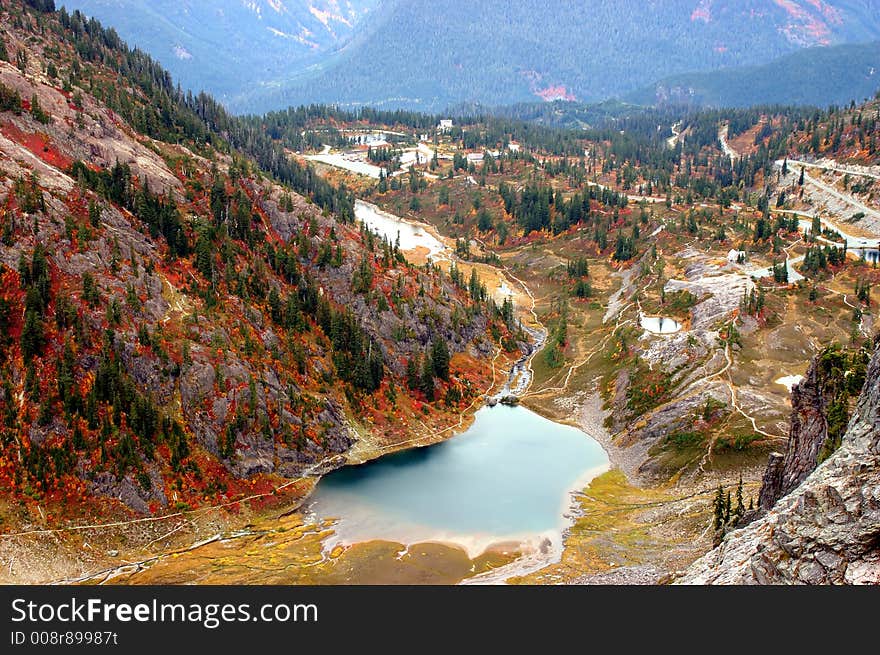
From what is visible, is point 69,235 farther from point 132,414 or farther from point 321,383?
point 321,383

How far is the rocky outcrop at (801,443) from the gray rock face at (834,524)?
11.3 meters

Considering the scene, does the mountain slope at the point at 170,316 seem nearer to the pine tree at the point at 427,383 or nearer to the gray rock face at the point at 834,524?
the pine tree at the point at 427,383

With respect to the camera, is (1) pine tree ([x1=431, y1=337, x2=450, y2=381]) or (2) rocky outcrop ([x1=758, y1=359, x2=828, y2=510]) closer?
(2) rocky outcrop ([x1=758, y1=359, x2=828, y2=510])

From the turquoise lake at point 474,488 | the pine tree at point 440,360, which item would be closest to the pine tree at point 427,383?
the pine tree at point 440,360

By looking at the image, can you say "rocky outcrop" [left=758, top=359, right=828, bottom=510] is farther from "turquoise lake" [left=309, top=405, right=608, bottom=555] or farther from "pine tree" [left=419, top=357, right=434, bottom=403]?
"pine tree" [left=419, top=357, right=434, bottom=403]

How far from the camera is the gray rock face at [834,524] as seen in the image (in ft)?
155

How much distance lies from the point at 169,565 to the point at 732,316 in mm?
107365

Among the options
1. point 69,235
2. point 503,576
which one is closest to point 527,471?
point 503,576

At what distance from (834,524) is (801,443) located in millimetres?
21522

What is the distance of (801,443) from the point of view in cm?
6931

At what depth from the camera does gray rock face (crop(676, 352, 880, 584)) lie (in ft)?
155

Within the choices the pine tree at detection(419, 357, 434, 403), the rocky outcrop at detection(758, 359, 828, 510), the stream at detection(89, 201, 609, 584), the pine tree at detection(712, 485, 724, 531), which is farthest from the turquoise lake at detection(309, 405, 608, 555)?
the rocky outcrop at detection(758, 359, 828, 510)

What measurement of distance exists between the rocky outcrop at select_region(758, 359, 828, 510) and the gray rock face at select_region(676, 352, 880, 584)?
1133 cm

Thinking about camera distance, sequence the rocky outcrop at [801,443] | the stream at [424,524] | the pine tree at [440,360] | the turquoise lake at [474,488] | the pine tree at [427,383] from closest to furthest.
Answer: the rocky outcrop at [801,443] → the stream at [424,524] → the turquoise lake at [474,488] → the pine tree at [427,383] → the pine tree at [440,360]
